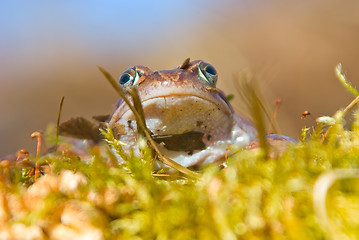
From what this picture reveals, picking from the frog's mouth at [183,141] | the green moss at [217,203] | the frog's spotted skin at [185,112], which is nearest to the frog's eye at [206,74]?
the frog's spotted skin at [185,112]

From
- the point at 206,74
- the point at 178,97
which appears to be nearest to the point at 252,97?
the point at 178,97

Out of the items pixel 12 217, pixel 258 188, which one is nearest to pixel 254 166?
pixel 258 188

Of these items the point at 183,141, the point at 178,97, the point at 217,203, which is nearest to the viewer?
the point at 217,203

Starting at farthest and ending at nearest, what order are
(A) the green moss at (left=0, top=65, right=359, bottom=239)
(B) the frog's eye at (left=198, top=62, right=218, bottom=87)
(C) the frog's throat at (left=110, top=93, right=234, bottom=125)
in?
(B) the frog's eye at (left=198, top=62, right=218, bottom=87) < (C) the frog's throat at (left=110, top=93, right=234, bottom=125) < (A) the green moss at (left=0, top=65, right=359, bottom=239)

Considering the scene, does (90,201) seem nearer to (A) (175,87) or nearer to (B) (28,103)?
(A) (175,87)

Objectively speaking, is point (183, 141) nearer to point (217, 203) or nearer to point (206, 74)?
point (206, 74)

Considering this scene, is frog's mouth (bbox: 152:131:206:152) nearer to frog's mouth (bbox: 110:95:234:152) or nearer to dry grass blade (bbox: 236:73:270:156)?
frog's mouth (bbox: 110:95:234:152)

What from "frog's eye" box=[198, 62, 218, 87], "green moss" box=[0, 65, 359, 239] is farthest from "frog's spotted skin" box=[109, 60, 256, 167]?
"green moss" box=[0, 65, 359, 239]

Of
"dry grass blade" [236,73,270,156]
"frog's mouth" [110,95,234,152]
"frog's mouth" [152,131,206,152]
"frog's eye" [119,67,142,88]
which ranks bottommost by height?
"frog's mouth" [152,131,206,152]
